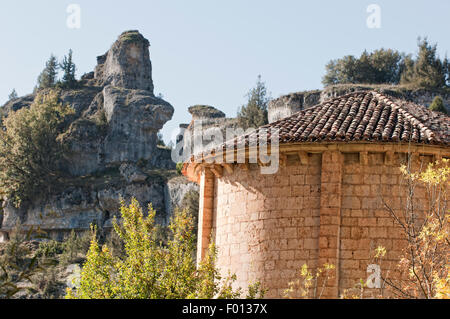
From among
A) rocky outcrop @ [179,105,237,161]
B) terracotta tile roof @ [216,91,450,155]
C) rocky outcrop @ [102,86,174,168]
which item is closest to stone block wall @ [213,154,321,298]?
terracotta tile roof @ [216,91,450,155]

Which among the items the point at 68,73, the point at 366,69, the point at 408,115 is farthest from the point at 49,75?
the point at 408,115

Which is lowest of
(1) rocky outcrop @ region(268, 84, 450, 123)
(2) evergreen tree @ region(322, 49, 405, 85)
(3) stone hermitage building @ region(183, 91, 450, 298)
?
(3) stone hermitage building @ region(183, 91, 450, 298)

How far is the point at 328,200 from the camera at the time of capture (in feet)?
47.5

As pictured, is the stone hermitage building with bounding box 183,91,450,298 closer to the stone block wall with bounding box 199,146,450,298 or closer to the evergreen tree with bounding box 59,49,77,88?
the stone block wall with bounding box 199,146,450,298

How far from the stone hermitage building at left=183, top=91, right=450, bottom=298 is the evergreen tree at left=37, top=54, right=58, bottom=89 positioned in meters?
65.8

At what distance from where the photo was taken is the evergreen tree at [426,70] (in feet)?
182

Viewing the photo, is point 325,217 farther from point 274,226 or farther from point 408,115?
point 408,115

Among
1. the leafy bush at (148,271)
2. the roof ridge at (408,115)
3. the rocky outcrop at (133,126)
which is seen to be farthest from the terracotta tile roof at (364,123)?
the rocky outcrop at (133,126)

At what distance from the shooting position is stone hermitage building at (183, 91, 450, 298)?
563 inches

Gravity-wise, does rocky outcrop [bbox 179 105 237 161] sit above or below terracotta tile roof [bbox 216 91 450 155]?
above

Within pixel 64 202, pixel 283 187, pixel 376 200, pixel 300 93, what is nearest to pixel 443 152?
pixel 376 200

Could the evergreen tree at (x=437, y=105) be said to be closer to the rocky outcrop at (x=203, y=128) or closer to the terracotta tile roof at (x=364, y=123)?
the rocky outcrop at (x=203, y=128)

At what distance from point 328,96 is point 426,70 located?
9338 mm
